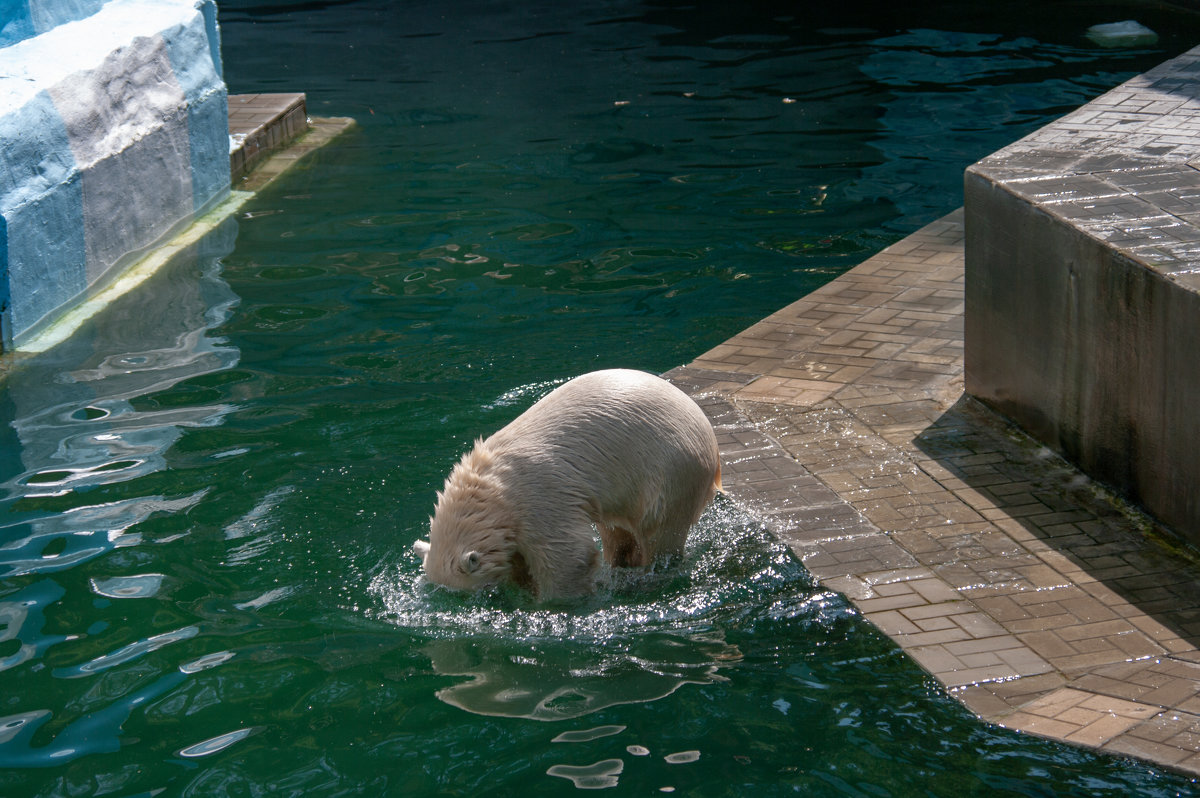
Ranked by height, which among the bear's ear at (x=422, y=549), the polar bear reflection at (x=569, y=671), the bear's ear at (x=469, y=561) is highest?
the bear's ear at (x=469, y=561)

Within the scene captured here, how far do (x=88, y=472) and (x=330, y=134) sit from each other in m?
8.30

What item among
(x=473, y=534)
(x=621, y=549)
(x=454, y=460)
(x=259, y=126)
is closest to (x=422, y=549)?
(x=473, y=534)

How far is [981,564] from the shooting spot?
5422 mm

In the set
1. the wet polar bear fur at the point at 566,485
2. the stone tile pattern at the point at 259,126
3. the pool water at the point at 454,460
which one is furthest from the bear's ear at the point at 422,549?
the stone tile pattern at the point at 259,126

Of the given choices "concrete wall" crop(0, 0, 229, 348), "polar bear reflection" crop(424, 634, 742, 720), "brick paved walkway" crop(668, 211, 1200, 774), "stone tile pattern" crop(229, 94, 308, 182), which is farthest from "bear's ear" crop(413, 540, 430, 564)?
"stone tile pattern" crop(229, 94, 308, 182)

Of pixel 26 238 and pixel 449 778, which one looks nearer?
pixel 449 778

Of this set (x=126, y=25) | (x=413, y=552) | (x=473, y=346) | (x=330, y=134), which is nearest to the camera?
(x=413, y=552)

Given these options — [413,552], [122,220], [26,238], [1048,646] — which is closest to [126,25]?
[122,220]

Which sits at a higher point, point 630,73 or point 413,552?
point 630,73

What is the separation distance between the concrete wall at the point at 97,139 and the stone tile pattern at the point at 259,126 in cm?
45

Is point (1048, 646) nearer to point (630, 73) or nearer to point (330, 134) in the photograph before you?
point (330, 134)

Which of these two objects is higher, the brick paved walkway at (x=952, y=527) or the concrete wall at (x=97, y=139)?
the concrete wall at (x=97, y=139)

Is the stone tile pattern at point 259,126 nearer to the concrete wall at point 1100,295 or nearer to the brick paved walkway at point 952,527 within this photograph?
the brick paved walkway at point 952,527

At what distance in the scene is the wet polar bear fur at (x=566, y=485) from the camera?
198 inches
